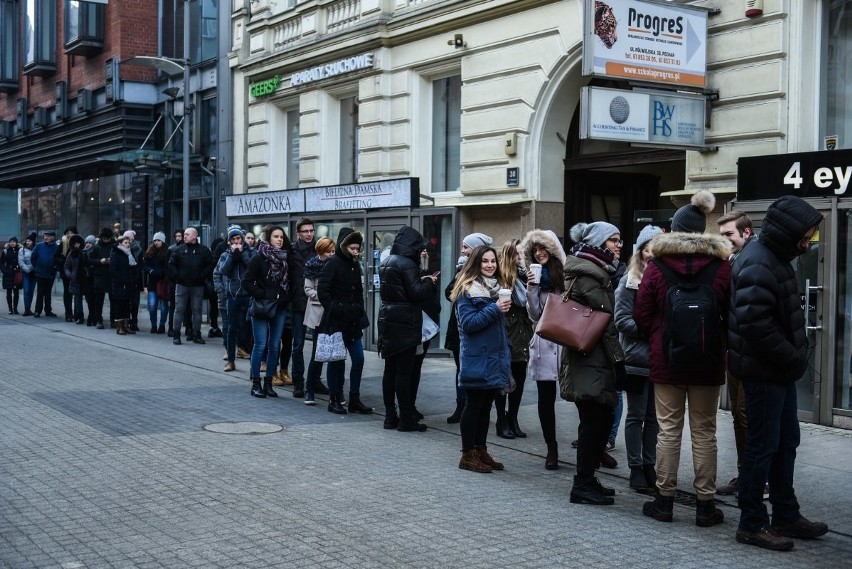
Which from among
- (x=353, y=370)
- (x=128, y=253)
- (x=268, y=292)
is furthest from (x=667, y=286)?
(x=128, y=253)

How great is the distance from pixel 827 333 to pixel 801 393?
78 centimetres

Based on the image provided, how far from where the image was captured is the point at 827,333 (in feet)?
34.2

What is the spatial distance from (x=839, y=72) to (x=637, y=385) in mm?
5432

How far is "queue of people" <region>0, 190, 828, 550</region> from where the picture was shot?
6324 mm

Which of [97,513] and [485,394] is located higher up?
[485,394]

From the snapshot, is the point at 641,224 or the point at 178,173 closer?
the point at 641,224

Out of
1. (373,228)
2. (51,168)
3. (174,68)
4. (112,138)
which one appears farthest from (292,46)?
(51,168)

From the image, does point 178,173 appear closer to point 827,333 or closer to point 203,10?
point 203,10

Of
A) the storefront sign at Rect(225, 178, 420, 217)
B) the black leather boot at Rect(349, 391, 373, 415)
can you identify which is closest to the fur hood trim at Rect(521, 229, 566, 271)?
the black leather boot at Rect(349, 391, 373, 415)

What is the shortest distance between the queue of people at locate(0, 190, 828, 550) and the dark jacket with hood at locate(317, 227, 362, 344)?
0.01 m

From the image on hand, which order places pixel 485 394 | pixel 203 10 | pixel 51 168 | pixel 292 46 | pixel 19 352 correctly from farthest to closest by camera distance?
1. pixel 51 168
2. pixel 203 10
3. pixel 292 46
4. pixel 19 352
5. pixel 485 394

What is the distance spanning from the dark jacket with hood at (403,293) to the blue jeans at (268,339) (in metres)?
2.46

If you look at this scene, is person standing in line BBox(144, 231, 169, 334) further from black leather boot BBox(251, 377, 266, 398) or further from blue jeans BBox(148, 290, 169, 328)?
black leather boot BBox(251, 377, 266, 398)

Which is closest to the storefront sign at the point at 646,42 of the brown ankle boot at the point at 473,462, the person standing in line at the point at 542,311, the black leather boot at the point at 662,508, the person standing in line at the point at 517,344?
the person standing in line at the point at 517,344
